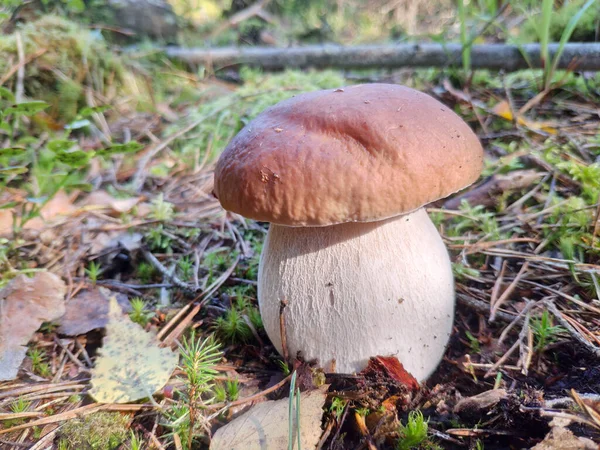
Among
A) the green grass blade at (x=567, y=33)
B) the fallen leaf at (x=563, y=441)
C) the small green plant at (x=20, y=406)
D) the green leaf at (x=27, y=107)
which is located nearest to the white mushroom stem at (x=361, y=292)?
the fallen leaf at (x=563, y=441)

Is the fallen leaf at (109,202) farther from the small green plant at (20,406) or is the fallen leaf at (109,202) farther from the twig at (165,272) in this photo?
the small green plant at (20,406)

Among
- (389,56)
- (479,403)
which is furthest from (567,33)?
(479,403)

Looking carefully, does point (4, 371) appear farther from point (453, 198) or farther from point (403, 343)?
point (453, 198)

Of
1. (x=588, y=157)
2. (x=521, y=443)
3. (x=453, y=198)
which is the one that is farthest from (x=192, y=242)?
(x=588, y=157)

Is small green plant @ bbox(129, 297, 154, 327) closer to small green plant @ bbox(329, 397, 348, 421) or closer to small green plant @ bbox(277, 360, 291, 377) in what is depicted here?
small green plant @ bbox(277, 360, 291, 377)

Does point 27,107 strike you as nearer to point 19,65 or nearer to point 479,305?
point 19,65
